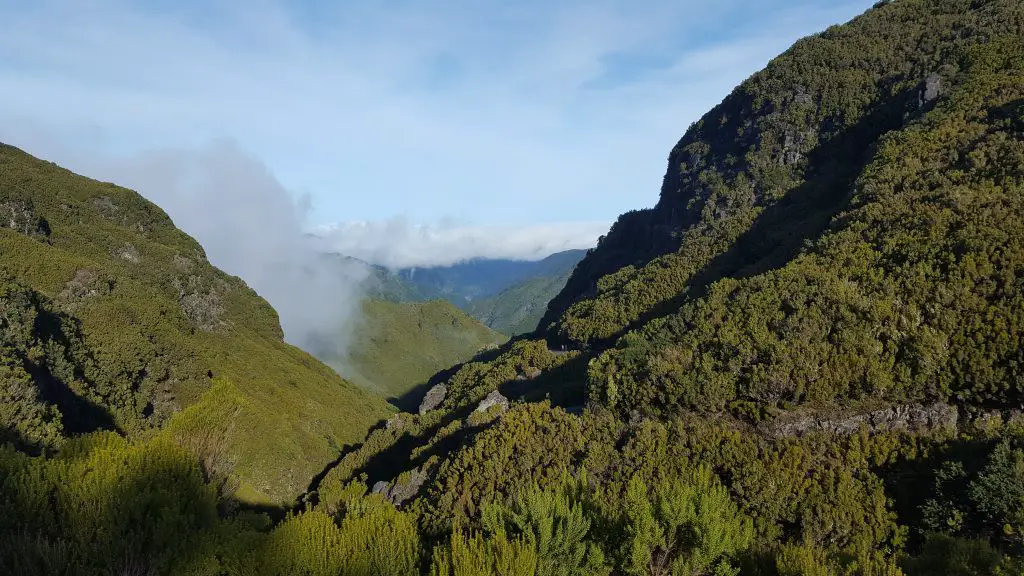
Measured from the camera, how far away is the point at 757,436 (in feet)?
83.4

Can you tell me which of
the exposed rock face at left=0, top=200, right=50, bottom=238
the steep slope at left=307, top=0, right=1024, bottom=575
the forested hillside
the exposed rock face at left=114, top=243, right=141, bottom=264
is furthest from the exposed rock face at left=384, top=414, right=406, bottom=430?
the exposed rock face at left=0, top=200, right=50, bottom=238

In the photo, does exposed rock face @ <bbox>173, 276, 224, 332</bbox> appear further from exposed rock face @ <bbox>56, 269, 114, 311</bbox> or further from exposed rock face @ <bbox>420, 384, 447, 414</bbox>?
exposed rock face @ <bbox>420, 384, 447, 414</bbox>

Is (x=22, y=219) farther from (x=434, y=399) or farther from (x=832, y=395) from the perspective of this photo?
(x=832, y=395)

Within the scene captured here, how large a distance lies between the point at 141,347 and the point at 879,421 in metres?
74.8

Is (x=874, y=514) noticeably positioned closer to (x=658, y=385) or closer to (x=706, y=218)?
(x=658, y=385)

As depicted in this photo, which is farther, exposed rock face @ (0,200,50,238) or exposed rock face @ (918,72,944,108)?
exposed rock face @ (0,200,50,238)

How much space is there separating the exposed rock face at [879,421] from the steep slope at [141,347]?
1048 inches

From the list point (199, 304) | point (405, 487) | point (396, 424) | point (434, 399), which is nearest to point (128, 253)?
point (199, 304)

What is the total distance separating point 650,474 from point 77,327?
6372cm

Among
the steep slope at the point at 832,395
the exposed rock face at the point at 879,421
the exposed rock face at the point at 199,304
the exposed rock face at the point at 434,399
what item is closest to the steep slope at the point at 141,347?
the exposed rock face at the point at 199,304

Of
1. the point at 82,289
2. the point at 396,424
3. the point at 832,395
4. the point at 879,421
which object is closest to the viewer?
the point at 879,421

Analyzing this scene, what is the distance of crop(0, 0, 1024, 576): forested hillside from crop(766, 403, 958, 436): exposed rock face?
0.38 ft

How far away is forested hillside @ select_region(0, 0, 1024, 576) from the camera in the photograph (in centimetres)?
1223

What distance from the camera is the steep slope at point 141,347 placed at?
3683 cm
